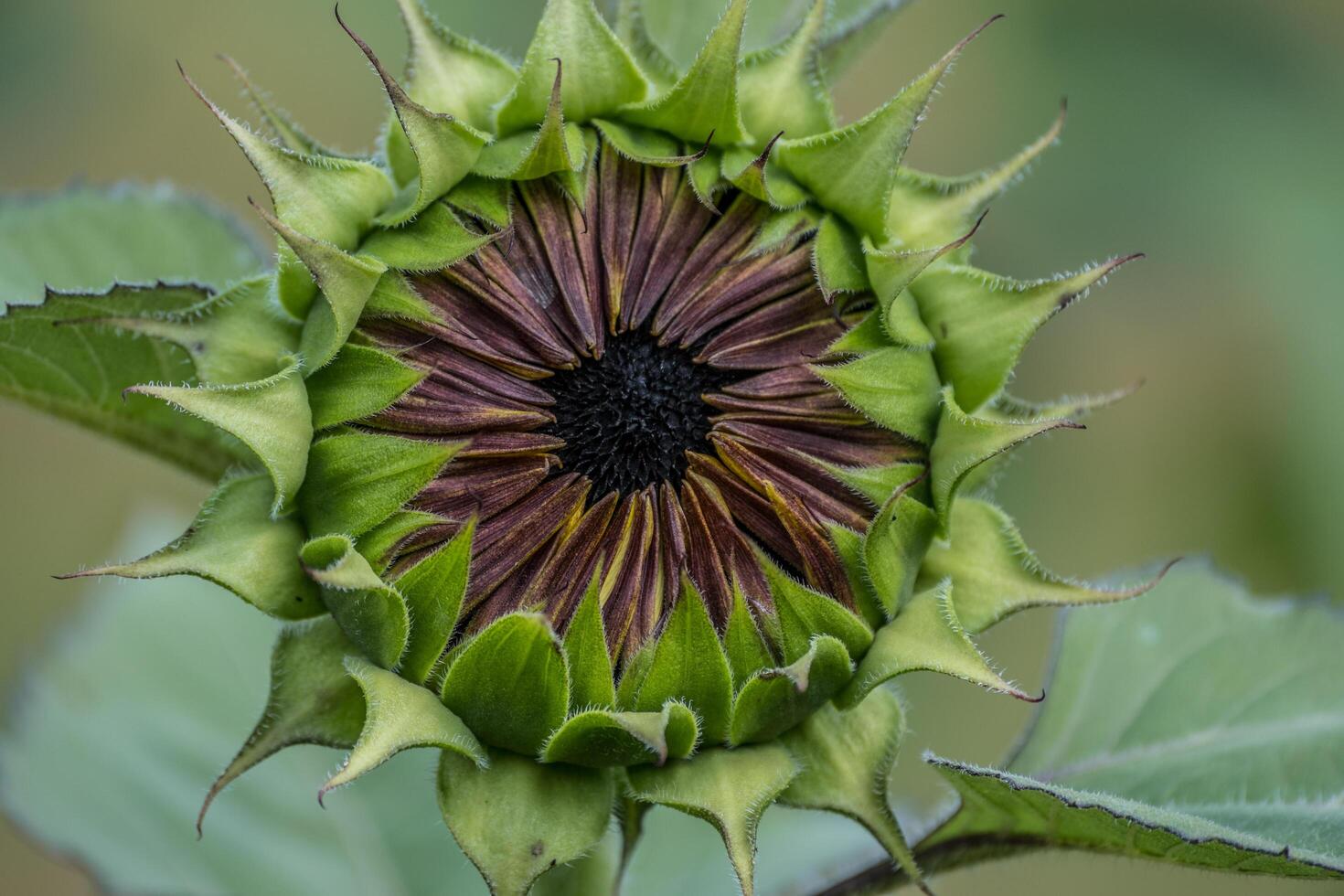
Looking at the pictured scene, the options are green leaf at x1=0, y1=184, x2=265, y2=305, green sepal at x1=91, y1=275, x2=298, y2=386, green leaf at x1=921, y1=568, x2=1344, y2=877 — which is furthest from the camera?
green leaf at x1=0, y1=184, x2=265, y2=305

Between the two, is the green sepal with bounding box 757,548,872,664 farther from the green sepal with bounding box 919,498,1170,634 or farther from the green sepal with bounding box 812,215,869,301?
the green sepal with bounding box 812,215,869,301

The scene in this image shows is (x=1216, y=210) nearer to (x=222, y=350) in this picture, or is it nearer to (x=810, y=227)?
(x=810, y=227)

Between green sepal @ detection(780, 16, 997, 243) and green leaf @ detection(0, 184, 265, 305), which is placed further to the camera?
green leaf @ detection(0, 184, 265, 305)

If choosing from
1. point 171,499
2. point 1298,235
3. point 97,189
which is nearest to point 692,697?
point 97,189

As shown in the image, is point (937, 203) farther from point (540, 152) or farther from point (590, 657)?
point (590, 657)

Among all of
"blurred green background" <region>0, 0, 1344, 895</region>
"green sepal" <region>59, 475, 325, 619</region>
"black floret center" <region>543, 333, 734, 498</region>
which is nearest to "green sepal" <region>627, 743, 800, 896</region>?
"black floret center" <region>543, 333, 734, 498</region>

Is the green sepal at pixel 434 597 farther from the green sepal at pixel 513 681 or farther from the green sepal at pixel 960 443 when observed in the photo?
the green sepal at pixel 960 443
